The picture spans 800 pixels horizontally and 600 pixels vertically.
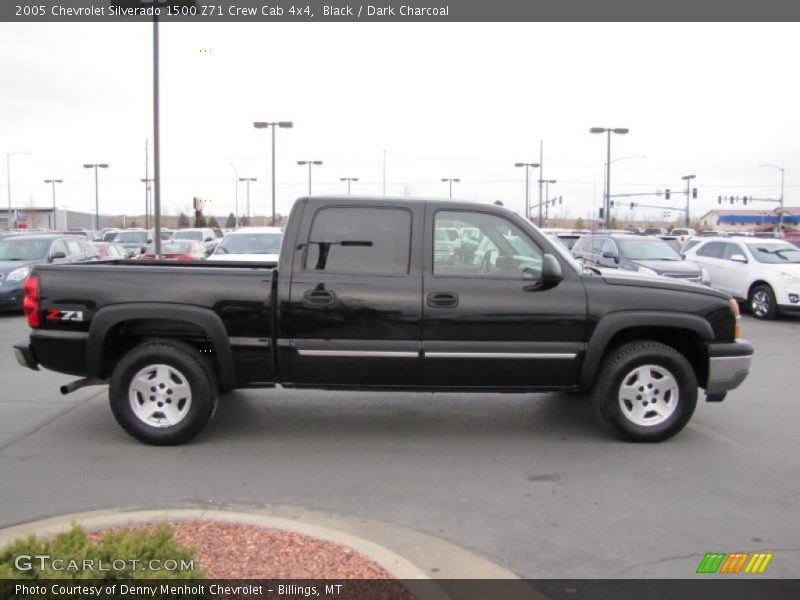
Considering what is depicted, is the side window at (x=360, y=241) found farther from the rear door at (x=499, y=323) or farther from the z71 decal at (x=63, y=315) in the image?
the z71 decal at (x=63, y=315)

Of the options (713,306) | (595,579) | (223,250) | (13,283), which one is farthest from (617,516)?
(13,283)

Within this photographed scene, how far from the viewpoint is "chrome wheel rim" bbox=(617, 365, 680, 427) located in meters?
5.60

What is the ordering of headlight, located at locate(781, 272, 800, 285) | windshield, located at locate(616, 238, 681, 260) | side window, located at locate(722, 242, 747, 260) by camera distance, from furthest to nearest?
side window, located at locate(722, 242, 747, 260) < windshield, located at locate(616, 238, 681, 260) < headlight, located at locate(781, 272, 800, 285)

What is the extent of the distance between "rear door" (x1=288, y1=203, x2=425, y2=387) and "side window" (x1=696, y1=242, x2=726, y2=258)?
13.1 meters

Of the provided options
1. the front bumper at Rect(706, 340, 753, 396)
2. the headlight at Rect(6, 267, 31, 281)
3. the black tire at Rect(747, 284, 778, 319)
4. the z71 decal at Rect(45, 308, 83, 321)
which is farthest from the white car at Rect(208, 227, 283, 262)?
the black tire at Rect(747, 284, 778, 319)

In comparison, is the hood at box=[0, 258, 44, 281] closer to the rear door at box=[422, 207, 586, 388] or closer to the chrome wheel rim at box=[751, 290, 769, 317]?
the rear door at box=[422, 207, 586, 388]

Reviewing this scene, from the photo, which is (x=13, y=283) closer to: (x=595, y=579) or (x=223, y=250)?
(x=223, y=250)

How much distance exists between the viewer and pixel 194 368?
17.9ft

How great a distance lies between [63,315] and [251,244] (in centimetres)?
752

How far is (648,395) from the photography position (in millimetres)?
5629

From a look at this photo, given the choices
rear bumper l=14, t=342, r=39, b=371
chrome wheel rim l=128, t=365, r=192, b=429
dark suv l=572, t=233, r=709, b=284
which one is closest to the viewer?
chrome wheel rim l=128, t=365, r=192, b=429

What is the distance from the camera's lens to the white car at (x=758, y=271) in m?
14.1

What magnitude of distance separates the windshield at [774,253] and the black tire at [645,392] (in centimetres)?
1082

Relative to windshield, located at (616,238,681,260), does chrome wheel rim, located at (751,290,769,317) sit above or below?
below
